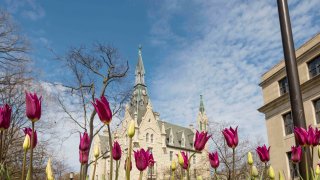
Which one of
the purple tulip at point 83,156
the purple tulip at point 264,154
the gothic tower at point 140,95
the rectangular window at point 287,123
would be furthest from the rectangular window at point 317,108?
the gothic tower at point 140,95

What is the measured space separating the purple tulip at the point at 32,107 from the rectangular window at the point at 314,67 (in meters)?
26.6

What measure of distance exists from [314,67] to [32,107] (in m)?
27.1

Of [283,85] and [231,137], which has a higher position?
[283,85]

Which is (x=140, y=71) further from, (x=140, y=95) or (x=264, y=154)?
(x=264, y=154)

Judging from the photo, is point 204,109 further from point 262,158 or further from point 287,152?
point 262,158

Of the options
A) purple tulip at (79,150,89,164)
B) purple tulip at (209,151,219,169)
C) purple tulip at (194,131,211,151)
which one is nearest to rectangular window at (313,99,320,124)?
purple tulip at (209,151,219,169)

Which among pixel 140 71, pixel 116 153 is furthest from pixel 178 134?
pixel 116 153

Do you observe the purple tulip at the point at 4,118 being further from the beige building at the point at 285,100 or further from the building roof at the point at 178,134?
the building roof at the point at 178,134

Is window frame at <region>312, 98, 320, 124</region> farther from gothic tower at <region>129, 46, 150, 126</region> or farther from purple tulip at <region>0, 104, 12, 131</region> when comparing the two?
gothic tower at <region>129, 46, 150, 126</region>

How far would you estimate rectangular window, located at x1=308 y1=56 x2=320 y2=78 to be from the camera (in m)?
25.5

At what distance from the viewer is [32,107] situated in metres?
2.16

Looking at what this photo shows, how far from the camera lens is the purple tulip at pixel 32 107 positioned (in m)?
2.15

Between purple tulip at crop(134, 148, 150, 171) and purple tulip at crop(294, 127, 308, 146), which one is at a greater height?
purple tulip at crop(294, 127, 308, 146)

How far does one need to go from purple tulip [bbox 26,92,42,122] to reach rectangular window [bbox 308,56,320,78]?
26.6 metres
